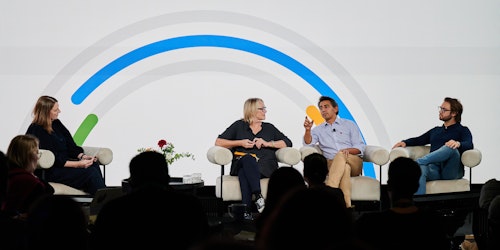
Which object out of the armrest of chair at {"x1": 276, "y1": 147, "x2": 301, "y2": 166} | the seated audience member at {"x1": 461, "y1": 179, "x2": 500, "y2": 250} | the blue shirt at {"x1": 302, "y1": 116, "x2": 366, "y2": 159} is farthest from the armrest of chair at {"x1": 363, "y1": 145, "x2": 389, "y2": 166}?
the seated audience member at {"x1": 461, "y1": 179, "x2": 500, "y2": 250}

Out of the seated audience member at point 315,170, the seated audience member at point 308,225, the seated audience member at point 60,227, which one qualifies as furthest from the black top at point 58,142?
the seated audience member at point 308,225

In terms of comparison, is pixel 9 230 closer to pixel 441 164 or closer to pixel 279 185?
pixel 279 185

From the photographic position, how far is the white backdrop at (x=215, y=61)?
7.28m

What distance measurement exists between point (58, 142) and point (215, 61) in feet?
6.22

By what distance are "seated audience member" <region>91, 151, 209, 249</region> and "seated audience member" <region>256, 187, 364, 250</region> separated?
3.27ft

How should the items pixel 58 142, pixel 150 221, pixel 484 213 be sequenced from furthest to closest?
pixel 58 142 < pixel 484 213 < pixel 150 221

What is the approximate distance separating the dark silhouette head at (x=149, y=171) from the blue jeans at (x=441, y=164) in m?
4.06

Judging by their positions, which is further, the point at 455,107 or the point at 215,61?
the point at 215,61

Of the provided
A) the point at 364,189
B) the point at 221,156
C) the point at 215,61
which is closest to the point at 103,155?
the point at 221,156

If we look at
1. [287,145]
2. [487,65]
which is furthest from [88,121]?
[487,65]

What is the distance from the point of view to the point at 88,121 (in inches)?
288

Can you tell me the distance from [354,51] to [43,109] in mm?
3048

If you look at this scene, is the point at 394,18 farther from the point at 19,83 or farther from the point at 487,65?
the point at 19,83

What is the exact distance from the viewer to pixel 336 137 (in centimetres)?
667
